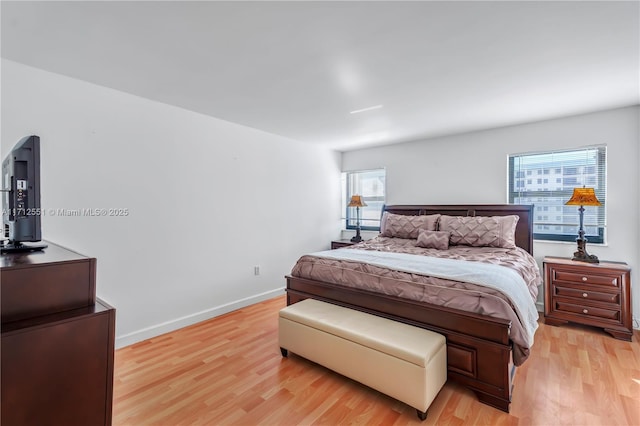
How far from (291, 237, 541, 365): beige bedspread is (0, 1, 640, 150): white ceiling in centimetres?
151

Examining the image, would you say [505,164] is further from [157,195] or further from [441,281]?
[157,195]

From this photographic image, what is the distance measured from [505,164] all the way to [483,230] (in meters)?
1.03

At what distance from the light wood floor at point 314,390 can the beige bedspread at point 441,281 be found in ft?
1.48

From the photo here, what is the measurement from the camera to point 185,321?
3131 mm

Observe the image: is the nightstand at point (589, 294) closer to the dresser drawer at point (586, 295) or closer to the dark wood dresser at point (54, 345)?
the dresser drawer at point (586, 295)

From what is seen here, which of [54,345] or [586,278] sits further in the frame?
[586,278]

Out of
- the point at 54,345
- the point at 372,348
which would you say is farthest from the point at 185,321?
the point at 54,345

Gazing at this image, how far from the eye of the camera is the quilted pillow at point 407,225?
383cm

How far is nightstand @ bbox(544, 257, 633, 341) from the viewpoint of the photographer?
2795 mm

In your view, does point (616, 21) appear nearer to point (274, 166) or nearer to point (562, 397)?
point (562, 397)

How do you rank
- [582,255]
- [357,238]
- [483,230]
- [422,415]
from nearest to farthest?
[422,415], [582,255], [483,230], [357,238]

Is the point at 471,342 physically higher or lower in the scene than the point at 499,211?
lower

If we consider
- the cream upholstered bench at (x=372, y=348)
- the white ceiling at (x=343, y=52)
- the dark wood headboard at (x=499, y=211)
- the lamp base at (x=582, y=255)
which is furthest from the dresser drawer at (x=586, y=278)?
the cream upholstered bench at (x=372, y=348)

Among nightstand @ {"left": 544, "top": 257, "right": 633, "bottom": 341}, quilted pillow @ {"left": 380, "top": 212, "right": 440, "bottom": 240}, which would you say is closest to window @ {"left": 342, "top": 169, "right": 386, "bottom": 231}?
quilted pillow @ {"left": 380, "top": 212, "right": 440, "bottom": 240}
